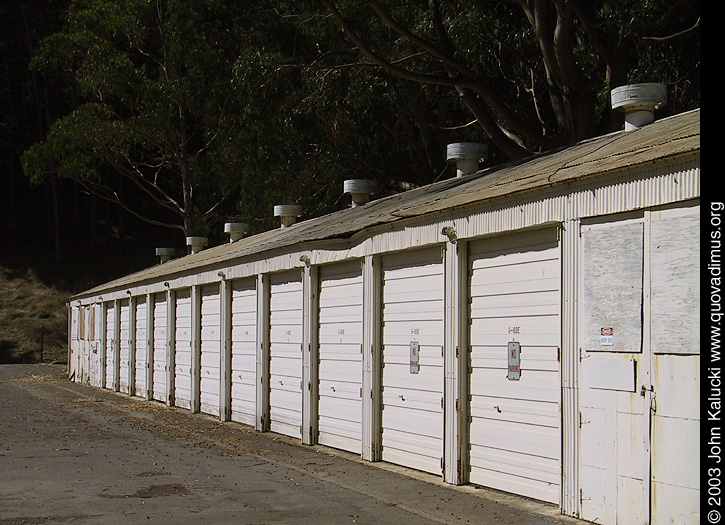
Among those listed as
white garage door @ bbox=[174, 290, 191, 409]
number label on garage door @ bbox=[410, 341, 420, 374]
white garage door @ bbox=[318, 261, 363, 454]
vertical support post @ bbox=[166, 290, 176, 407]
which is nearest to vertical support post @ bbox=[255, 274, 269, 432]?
white garage door @ bbox=[318, 261, 363, 454]

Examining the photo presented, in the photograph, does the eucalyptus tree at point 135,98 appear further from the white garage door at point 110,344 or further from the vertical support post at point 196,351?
the vertical support post at point 196,351

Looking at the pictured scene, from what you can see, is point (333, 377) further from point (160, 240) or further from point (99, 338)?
point (160, 240)

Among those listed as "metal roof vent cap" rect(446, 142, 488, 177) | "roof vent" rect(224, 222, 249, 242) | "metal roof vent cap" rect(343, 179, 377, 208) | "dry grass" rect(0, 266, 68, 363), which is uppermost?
"metal roof vent cap" rect(446, 142, 488, 177)

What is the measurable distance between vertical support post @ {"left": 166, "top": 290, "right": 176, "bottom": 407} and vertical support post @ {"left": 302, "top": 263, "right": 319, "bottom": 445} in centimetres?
867

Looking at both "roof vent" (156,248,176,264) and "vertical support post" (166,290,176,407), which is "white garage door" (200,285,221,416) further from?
"roof vent" (156,248,176,264)

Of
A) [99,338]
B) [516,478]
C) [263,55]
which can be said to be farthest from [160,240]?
[516,478]

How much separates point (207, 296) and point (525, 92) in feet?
35.4

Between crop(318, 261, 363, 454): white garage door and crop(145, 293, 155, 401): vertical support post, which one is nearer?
crop(318, 261, 363, 454): white garage door

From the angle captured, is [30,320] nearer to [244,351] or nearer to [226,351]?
[226,351]

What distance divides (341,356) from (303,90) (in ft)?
48.7

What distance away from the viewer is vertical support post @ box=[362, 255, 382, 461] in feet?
40.6

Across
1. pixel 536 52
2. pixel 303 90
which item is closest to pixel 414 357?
pixel 536 52

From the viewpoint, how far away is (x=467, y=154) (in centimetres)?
1573
